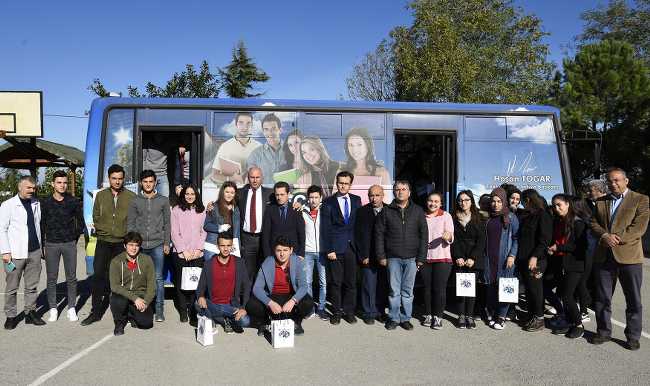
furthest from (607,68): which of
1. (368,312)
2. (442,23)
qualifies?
(368,312)

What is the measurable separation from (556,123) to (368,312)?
3918mm

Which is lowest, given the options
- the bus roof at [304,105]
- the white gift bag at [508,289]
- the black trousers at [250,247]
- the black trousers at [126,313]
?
the black trousers at [126,313]

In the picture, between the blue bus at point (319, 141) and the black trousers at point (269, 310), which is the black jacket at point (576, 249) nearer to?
the blue bus at point (319, 141)

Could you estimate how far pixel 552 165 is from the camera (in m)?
7.40

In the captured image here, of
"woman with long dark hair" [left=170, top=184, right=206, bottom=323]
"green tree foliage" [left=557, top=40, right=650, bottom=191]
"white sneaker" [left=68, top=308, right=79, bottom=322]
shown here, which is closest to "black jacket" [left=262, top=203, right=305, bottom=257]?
"woman with long dark hair" [left=170, top=184, right=206, bottom=323]

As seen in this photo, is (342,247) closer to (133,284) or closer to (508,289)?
(508,289)

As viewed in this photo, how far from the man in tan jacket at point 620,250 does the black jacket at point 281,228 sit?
3267mm

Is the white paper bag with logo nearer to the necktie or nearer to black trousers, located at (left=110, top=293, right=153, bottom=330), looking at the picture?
black trousers, located at (left=110, top=293, right=153, bottom=330)

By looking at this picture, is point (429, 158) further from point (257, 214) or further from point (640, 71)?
point (640, 71)

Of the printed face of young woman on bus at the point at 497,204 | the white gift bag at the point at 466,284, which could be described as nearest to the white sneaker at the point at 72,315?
the white gift bag at the point at 466,284

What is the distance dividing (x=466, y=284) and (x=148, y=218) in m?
3.82

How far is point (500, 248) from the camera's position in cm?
619

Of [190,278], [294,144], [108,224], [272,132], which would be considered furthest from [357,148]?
[108,224]

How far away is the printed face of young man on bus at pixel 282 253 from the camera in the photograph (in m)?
5.73
